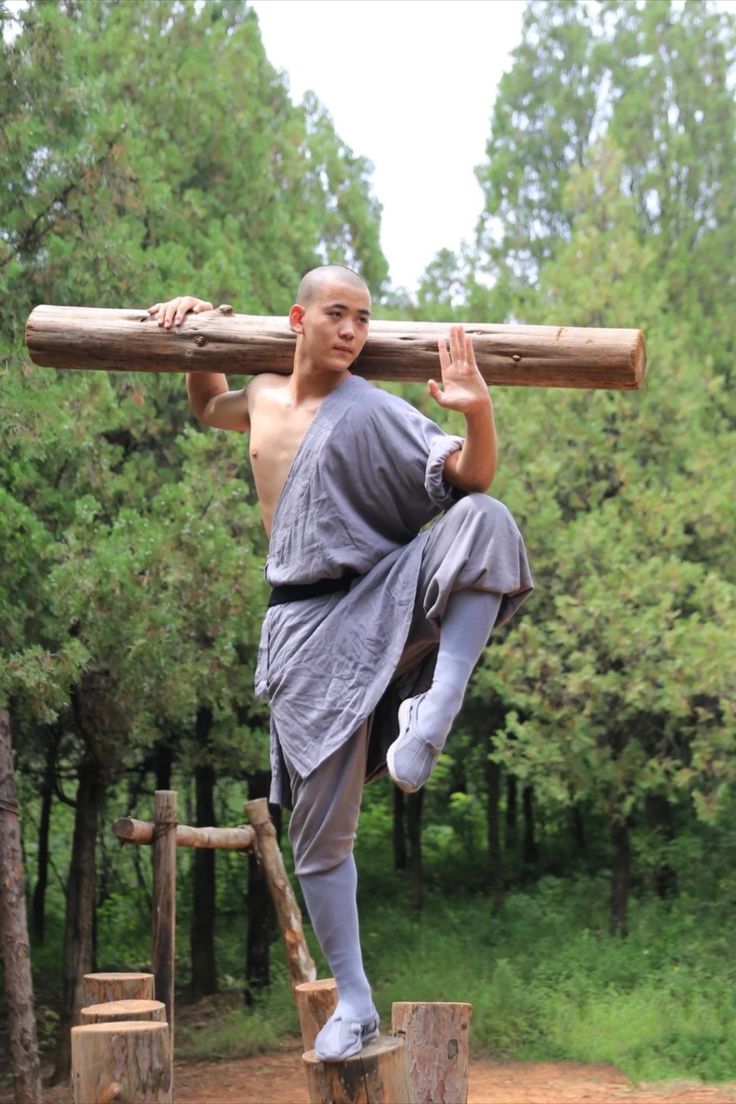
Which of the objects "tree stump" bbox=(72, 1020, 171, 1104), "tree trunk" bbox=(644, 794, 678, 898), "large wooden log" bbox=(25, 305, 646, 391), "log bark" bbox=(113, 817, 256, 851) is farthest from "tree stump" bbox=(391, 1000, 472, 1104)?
"tree trunk" bbox=(644, 794, 678, 898)

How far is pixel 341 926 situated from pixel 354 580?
87 centimetres

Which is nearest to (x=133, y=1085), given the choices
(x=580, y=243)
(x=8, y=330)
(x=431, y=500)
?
(x=431, y=500)

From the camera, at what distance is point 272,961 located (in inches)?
596

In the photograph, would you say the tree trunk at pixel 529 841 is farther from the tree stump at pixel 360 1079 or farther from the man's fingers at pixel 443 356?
the man's fingers at pixel 443 356

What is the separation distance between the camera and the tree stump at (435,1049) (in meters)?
4.39

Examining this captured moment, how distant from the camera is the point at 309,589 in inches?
144

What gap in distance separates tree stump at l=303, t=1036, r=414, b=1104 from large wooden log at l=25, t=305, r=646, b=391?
176 centimetres

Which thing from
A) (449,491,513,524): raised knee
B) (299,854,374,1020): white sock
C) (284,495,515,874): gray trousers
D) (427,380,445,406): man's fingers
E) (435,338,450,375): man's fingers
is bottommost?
(299,854,374,1020): white sock

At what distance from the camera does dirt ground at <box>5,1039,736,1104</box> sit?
9.95m

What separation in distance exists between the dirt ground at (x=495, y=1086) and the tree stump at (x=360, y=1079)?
6.78 metres

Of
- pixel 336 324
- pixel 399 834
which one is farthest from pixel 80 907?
pixel 336 324

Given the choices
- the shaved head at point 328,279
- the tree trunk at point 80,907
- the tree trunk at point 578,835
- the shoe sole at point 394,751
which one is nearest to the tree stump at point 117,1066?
the shoe sole at point 394,751

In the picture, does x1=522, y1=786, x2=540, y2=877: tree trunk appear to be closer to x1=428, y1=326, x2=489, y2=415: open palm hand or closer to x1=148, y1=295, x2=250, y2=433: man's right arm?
x1=148, y1=295, x2=250, y2=433: man's right arm

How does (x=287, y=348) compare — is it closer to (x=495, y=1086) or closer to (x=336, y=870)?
(x=336, y=870)
